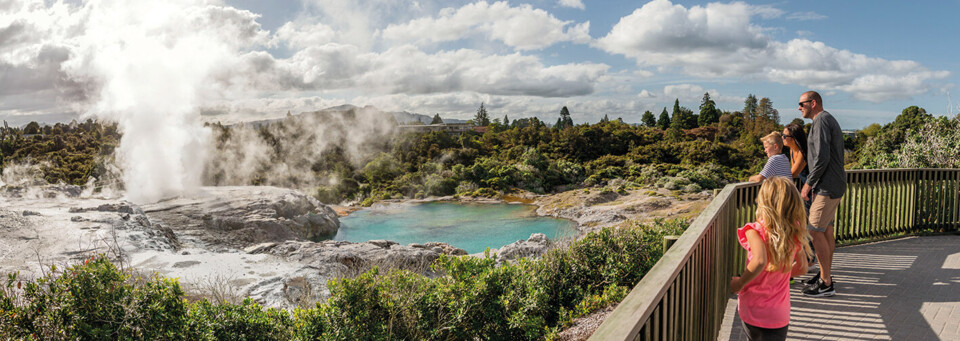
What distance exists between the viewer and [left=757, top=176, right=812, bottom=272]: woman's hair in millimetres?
2008

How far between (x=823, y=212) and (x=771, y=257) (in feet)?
6.66

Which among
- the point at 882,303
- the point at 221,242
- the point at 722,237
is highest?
the point at 722,237

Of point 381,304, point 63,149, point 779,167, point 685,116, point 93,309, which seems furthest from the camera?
point 685,116

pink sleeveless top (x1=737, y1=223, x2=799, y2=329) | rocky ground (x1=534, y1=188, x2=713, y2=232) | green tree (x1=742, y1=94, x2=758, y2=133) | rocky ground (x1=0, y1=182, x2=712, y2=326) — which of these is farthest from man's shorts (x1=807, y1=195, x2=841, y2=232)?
green tree (x1=742, y1=94, x2=758, y2=133)

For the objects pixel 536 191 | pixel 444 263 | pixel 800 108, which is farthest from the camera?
pixel 536 191

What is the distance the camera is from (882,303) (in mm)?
3480

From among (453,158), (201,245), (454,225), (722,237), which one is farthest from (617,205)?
(722,237)

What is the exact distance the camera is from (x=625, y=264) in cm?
490

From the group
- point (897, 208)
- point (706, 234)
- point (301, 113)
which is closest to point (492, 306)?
point (706, 234)

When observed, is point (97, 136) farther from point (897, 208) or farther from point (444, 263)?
point (897, 208)

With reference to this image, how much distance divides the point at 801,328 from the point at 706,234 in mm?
1437

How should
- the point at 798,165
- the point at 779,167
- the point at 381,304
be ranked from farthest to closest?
1. the point at 381,304
2. the point at 798,165
3. the point at 779,167

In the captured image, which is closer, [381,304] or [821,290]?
[821,290]

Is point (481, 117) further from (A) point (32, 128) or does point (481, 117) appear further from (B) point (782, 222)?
(B) point (782, 222)
